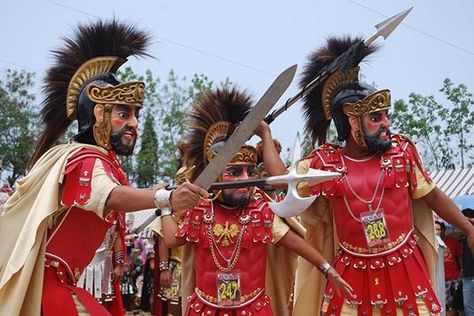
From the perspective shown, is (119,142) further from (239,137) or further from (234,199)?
(234,199)

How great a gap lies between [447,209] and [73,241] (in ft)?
8.77

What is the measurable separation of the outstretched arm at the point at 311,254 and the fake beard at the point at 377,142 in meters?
0.83

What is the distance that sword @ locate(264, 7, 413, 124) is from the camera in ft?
18.3

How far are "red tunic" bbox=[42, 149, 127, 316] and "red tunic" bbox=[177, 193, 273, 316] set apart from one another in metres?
1.56

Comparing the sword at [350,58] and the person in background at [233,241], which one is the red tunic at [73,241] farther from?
the sword at [350,58]

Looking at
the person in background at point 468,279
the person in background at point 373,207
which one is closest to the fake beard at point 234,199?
the person in background at point 373,207

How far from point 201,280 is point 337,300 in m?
1.01

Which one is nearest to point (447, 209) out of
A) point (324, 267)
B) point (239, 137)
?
point (324, 267)

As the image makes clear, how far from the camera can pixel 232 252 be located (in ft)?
18.0

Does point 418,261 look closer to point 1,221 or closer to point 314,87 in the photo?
point 314,87

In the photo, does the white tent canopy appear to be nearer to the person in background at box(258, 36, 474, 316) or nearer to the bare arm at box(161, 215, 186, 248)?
the person in background at box(258, 36, 474, 316)

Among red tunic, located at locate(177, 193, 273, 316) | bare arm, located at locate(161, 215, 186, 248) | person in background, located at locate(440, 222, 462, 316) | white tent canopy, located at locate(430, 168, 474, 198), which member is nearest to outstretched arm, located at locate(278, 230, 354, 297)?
red tunic, located at locate(177, 193, 273, 316)

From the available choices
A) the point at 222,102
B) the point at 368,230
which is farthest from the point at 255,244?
the point at 222,102

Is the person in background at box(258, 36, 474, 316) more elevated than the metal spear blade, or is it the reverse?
the metal spear blade
